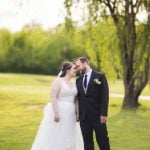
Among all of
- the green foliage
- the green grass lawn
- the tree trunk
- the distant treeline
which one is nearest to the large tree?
the tree trunk

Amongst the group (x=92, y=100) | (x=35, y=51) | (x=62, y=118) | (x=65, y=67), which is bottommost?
(x=35, y=51)

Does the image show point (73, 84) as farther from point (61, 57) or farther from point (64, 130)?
point (61, 57)

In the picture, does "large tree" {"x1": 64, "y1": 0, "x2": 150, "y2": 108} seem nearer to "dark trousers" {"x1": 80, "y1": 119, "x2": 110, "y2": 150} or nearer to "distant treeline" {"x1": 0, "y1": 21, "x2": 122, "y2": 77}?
"dark trousers" {"x1": 80, "y1": 119, "x2": 110, "y2": 150}

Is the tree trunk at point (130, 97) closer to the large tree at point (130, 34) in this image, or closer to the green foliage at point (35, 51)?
the large tree at point (130, 34)

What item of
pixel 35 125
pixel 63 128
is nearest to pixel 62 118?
pixel 63 128

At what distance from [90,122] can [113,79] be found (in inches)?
632

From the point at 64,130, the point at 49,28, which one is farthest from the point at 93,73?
the point at 49,28

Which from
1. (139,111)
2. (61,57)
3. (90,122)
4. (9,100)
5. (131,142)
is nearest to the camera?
(90,122)

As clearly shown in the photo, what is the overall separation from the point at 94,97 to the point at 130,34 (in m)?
13.6

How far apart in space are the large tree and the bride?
13.0m

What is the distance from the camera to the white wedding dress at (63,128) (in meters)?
9.84

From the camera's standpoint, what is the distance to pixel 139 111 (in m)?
22.1

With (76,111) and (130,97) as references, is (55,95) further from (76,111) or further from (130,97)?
(130,97)

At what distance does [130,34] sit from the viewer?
22812 millimetres
